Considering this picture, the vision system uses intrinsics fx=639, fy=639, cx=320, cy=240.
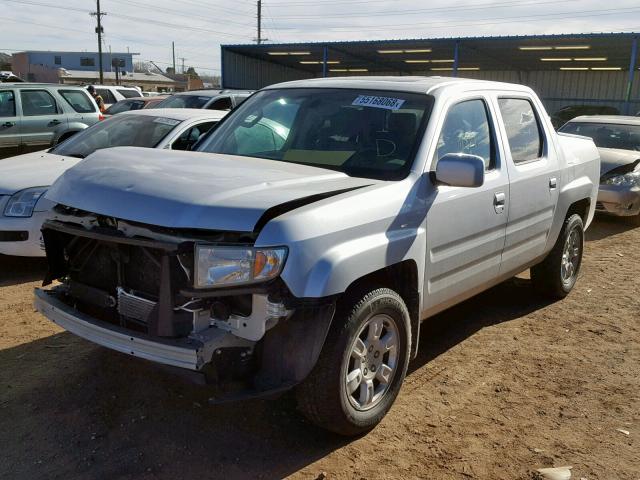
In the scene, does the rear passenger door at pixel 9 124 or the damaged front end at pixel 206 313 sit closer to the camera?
the damaged front end at pixel 206 313

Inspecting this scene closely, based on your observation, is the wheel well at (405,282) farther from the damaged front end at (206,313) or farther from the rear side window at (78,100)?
the rear side window at (78,100)

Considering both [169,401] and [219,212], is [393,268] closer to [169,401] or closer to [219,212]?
[219,212]

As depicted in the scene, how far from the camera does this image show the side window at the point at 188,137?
6.68 metres

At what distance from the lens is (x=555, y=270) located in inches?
219

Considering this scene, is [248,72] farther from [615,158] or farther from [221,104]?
[615,158]

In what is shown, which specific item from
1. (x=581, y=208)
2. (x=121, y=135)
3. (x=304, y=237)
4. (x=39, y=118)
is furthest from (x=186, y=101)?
(x=304, y=237)

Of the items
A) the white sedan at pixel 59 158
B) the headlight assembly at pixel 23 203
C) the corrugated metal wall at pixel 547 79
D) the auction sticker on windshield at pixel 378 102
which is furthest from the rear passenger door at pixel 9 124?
the corrugated metal wall at pixel 547 79

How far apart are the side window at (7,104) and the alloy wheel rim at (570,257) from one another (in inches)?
374

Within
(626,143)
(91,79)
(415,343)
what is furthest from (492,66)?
(91,79)

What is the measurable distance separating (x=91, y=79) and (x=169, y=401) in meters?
69.2

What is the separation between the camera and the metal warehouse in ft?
76.9

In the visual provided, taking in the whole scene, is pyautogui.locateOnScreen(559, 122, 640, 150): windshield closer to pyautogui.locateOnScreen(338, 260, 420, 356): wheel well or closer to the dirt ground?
the dirt ground

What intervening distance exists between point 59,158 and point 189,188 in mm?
4305

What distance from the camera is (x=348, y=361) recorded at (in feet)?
10.4
